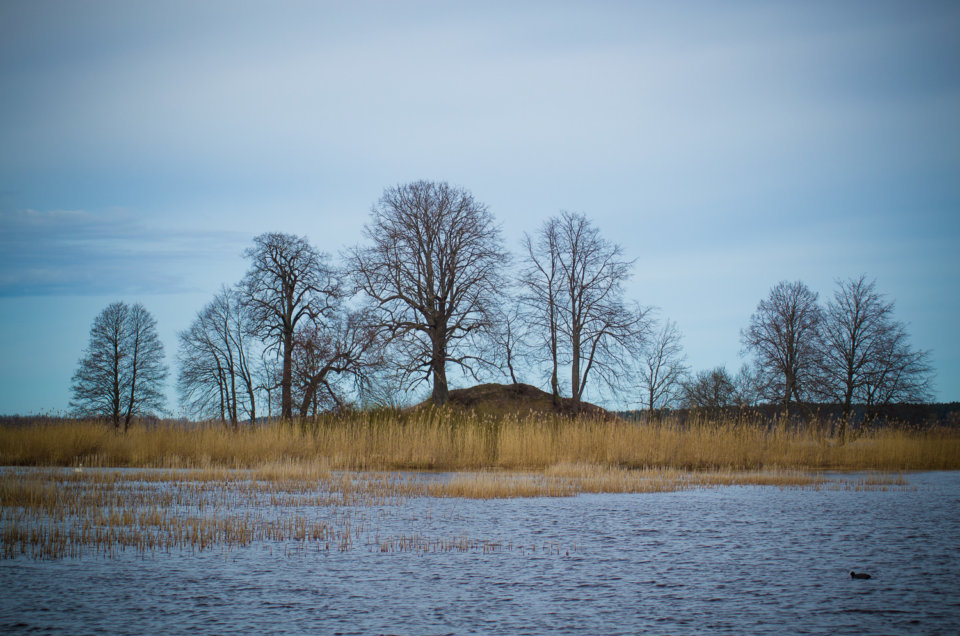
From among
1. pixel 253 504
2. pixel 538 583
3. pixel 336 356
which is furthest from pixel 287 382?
pixel 538 583

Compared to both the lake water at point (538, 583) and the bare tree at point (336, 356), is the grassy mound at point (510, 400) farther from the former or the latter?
the lake water at point (538, 583)

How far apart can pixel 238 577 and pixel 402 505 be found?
4.75 m

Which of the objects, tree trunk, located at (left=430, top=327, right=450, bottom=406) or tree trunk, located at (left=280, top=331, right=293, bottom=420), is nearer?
tree trunk, located at (left=280, top=331, right=293, bottom=420)

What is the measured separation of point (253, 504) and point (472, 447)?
9.45 meters

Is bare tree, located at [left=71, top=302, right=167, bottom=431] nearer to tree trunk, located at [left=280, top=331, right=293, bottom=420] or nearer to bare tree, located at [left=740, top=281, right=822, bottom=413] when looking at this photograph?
tree trunk, located at [left=280, top=331, right=293, bottom=420]

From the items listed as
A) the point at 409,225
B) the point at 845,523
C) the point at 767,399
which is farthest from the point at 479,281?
the point at 845,523

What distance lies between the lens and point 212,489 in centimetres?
1237

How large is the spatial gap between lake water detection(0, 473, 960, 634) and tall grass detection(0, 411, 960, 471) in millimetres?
9926

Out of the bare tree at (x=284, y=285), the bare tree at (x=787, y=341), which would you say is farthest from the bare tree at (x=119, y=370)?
the bare tree at (x=787, y=341)

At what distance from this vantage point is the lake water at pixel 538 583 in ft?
15.1

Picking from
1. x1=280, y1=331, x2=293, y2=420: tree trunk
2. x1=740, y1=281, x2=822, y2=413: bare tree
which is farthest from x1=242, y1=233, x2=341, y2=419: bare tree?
x1=740, y1=281, x2=822, y2=413: bare tree

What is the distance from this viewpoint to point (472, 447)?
1931 centimetres

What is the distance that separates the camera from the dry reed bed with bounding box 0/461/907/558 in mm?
7297

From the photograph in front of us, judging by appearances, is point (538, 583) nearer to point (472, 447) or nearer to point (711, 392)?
point (472, 447)
